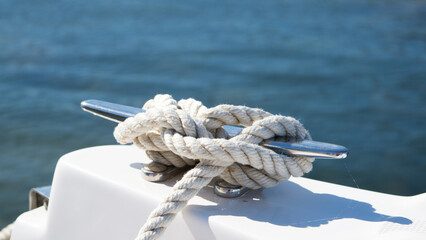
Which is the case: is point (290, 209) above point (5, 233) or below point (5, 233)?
above

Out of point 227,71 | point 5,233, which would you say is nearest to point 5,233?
point 5,233

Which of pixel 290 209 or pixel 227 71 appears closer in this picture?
pixel 290 209

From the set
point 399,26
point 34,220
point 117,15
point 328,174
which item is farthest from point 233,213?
point 117,15

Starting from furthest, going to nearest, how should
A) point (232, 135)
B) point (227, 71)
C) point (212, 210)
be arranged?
point (227, 71)
point (232, 135)
point (212, 210)

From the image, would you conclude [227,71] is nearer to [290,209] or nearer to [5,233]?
[5,233]

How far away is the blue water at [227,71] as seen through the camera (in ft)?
11.1

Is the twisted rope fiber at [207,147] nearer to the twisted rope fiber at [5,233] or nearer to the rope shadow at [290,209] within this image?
the rope shadow at [290,209]

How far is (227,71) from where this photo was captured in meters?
4.65

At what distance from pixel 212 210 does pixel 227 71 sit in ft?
12.2

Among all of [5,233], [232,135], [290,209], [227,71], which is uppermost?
[232,135]

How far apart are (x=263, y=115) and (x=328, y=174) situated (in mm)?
2113

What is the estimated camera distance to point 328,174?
3098mm

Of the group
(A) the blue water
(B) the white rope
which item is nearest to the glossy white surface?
(B) the white rope

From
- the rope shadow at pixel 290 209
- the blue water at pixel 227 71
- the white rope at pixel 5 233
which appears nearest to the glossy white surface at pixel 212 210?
the rope shadow at pixel 290 209
